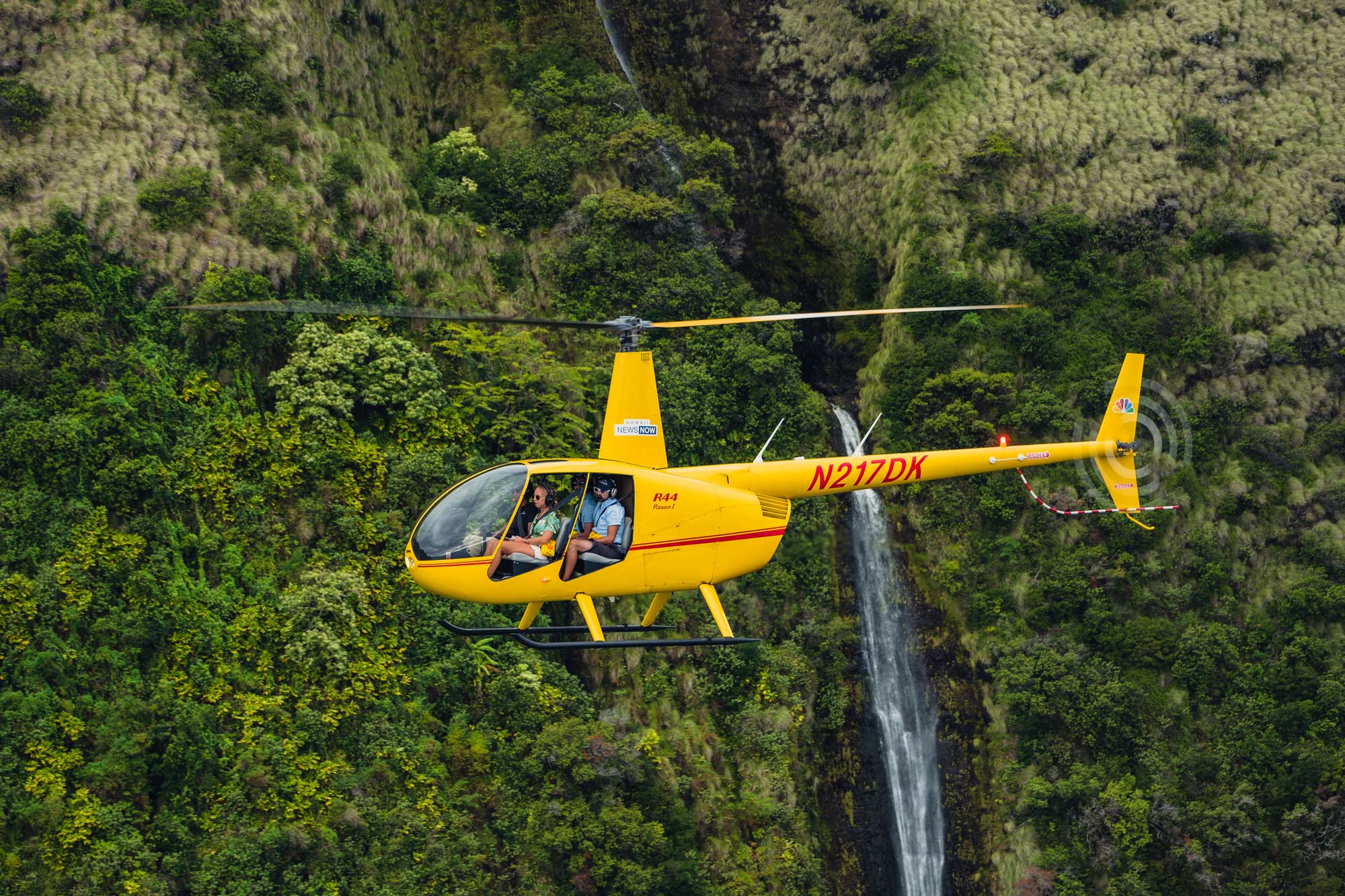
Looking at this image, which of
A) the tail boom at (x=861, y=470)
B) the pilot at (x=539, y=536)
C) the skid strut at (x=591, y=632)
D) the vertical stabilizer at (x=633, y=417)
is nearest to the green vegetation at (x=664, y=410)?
the skid strut at (x=591, y=632)

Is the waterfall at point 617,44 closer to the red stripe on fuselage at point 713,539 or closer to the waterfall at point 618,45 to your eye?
the waterfall at point 618,45

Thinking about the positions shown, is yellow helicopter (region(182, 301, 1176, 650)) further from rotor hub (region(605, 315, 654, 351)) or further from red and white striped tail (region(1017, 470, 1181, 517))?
red and white striped tail (region(1017, 470, 1181, 517))

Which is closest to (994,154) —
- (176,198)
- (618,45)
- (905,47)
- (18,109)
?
(905,47)

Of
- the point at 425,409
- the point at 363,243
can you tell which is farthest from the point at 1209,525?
the point at 363,243

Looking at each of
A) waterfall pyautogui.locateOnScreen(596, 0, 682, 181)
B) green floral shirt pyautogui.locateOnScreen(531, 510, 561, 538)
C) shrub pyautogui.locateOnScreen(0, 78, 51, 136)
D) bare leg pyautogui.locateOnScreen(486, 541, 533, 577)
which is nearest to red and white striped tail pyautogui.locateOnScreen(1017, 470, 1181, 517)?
waterfall pyautogui.locateOnScreen(596, 0, 682, 181)

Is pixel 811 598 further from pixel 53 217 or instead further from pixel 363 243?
pixel 53 217

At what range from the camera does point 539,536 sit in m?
17.6

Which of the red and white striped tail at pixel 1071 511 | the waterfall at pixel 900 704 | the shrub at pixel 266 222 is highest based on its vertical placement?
the shrub at pixel 266 222

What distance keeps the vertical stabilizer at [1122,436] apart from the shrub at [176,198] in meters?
17.1

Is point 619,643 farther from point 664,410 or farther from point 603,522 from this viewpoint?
point 664,410

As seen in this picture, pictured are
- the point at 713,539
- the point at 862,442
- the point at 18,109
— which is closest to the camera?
the point at 713,539

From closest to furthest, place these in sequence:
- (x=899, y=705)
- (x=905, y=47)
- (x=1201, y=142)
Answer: (x=899, y=705) < (x=1201, y=142) < (x=905, y=47)

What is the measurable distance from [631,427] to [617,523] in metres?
1.37

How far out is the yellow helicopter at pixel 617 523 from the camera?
1731 cm
